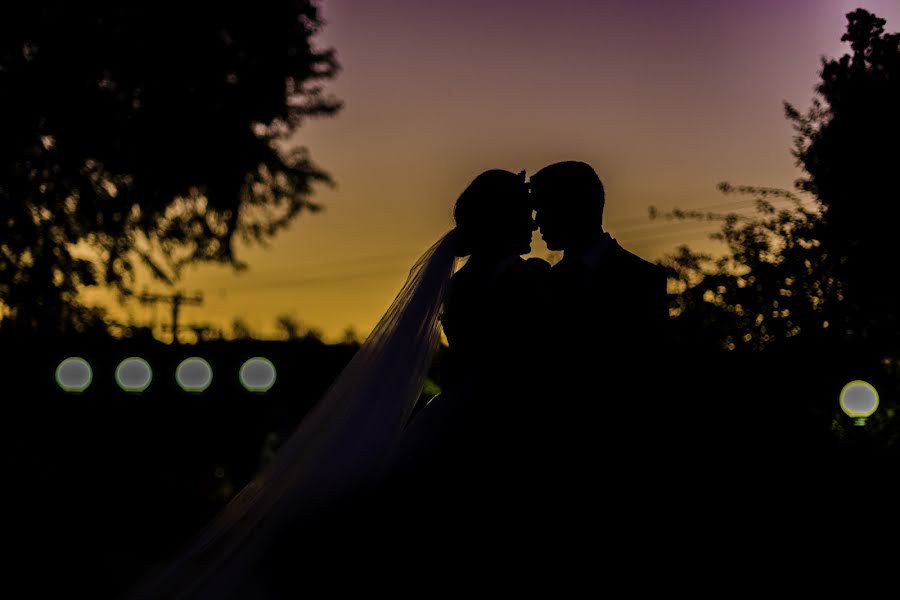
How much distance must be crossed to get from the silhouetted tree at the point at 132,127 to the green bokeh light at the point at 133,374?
572 cm

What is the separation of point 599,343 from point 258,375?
19500 mm

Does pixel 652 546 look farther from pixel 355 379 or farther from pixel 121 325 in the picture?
pixel 121 325

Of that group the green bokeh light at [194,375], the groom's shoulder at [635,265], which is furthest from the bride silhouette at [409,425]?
the green bokeh light at [194,375]

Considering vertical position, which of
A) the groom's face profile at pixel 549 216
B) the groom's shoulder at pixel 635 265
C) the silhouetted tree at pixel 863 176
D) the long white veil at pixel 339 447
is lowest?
the long white veil at pixel 339 447

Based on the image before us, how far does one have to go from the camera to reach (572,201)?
4.07m

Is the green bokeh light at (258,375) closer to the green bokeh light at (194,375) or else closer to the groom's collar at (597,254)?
the green bokeh light at (194,375)

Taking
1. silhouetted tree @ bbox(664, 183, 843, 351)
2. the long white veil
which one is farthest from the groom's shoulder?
silhouetted tree @ bbox(664, 183, 843, 351)

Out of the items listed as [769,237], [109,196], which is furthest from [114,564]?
[769,237]

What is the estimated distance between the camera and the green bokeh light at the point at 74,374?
22.3 m

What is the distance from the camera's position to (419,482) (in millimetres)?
3820

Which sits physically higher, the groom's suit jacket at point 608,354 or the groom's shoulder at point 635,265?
the groom's shoulder at point 635,265

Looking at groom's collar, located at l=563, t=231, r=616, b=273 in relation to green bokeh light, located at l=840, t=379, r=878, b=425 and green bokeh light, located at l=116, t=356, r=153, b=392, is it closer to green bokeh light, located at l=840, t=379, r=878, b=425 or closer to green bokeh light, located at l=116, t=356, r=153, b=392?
green bokeh light, located at l=840, t=379, r=878, b=425

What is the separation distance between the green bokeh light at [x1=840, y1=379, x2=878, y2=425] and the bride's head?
549 cm

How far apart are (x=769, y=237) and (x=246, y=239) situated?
413 inches
